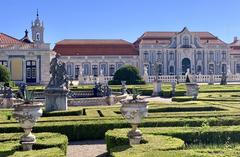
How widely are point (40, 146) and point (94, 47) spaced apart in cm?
5335

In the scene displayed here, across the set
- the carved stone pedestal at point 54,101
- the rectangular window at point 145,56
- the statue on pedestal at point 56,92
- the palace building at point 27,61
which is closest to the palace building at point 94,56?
the rectangular window at point 145,56

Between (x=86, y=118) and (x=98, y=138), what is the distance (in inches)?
57.5

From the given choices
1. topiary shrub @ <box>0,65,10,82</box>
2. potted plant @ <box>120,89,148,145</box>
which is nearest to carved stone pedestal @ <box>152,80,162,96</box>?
topiary shrub @ <box>0,65,10,82</box>

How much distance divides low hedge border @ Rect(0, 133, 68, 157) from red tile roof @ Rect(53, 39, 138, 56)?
Result: 50889 mm

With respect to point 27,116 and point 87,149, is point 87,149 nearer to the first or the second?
point 87,149

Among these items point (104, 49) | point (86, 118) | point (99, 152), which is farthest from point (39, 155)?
point (104, 49)

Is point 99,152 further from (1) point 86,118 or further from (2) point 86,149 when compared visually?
(1) point 86,118

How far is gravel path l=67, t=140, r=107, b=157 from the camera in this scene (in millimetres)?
10828

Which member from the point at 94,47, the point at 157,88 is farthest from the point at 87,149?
the point at 94,47

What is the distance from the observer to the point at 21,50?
1861 inches

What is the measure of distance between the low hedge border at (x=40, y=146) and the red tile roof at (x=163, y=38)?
52728 millimetres

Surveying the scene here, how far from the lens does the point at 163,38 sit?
213 ft

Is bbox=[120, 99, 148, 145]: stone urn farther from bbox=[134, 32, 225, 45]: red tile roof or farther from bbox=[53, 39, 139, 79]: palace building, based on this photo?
bbox=[134, 32, 225, 45]: red tile roof

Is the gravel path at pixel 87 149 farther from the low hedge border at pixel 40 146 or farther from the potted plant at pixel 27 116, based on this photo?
the potted plant at pixel 27 116
